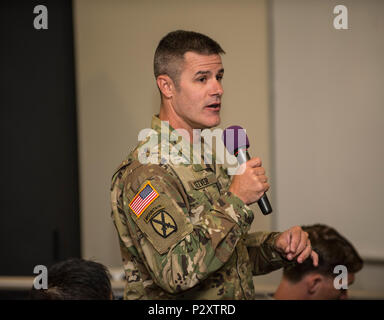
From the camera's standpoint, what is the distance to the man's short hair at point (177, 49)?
1.56m

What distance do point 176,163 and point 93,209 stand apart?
126cm

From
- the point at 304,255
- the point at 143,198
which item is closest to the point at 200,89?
the point at 143,198

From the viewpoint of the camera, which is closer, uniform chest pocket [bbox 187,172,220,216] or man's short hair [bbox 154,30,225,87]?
uniform chest pocket [bbox 187,172,220,216]

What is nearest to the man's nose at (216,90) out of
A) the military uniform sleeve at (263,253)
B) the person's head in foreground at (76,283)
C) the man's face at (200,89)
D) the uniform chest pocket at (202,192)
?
the man's face at (200,89)

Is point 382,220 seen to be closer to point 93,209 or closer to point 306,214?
point 306,214

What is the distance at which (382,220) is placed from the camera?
2377mm

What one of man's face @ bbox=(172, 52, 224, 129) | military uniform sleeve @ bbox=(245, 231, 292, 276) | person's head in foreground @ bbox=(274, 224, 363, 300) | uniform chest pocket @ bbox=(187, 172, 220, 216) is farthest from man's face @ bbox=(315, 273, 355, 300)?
man's face @ bbox=(172, 52, 224, 129)

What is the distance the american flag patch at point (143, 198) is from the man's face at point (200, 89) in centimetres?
32

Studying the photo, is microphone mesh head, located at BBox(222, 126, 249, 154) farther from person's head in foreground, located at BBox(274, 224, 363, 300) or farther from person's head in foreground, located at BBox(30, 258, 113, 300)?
person's head in foreground, located at BBox(274, 224, 363, 300)

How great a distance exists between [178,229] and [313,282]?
0.80 meters

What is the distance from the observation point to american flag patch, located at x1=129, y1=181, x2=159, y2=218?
1.32 m

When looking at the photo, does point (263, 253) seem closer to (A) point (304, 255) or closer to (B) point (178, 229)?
(A) point (304, 255)

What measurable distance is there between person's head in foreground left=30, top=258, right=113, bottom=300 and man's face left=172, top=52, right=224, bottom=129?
1.78ft

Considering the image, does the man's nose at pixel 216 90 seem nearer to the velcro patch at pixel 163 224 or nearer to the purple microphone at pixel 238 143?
the purple microphone at pixel 238 143
